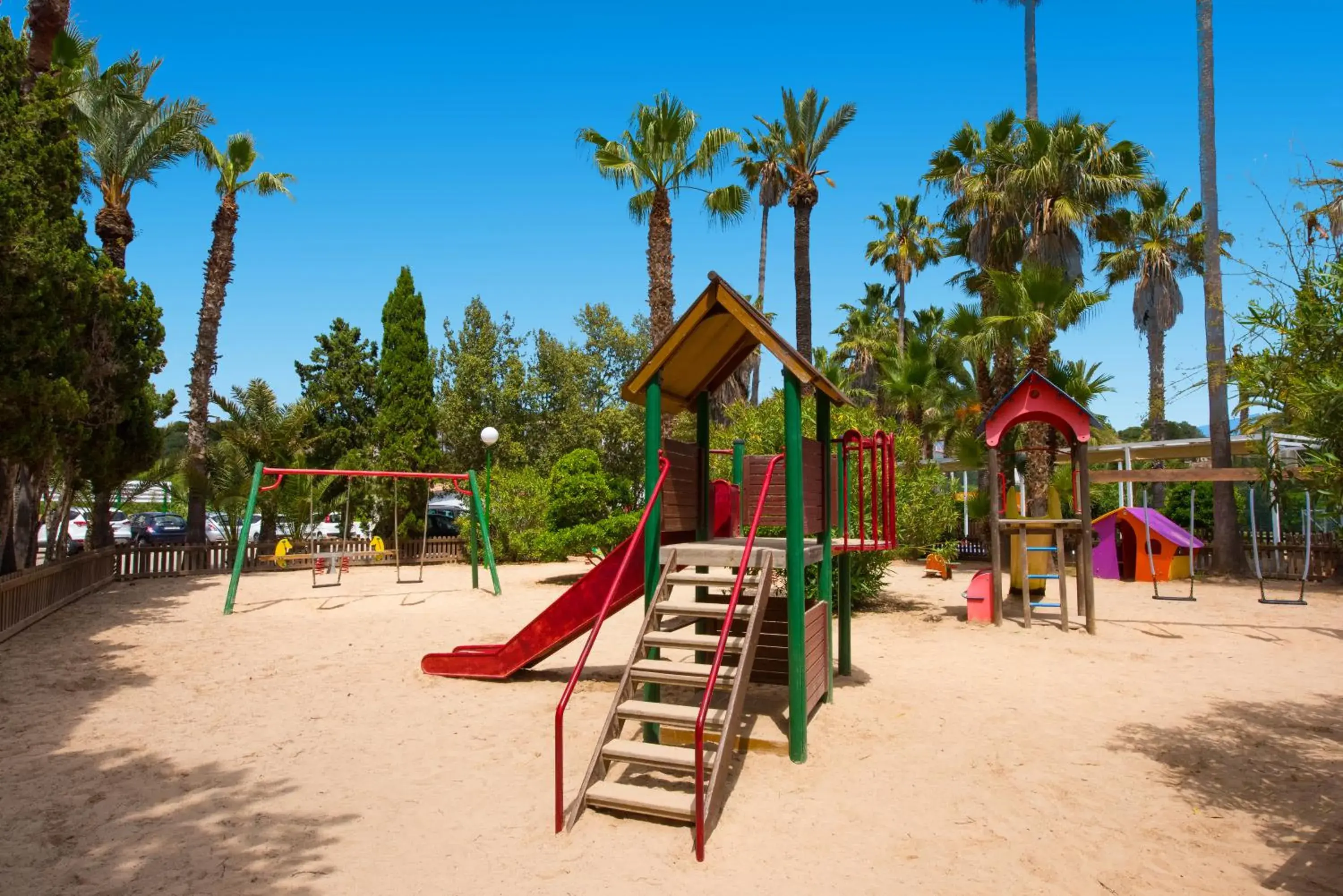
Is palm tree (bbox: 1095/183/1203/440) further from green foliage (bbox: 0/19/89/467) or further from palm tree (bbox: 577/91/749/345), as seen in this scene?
green foliage (bbox: 0/19/89/467)

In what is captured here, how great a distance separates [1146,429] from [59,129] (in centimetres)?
6000

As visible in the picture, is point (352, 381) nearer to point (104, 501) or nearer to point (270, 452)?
point (270, 452)

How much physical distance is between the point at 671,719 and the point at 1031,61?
95.1 feet

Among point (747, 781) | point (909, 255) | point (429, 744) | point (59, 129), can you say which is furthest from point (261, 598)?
point (909, 255)

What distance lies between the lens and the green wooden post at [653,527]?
6.21m

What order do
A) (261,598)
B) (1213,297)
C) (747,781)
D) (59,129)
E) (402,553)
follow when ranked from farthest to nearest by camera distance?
1. (402,553)
2. (1213,297)
3. (261,598)
4. (59,129)
5. (747,781)

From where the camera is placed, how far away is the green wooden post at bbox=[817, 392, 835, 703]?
6.97 meters

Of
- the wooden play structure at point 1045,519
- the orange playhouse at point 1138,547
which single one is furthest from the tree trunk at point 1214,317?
the wooden play structure at point 1045,519

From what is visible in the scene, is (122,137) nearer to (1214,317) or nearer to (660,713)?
(660,713)

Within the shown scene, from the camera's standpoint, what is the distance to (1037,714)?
7188 millimetres

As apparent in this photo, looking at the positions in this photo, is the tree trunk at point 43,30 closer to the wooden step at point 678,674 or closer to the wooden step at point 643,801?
the wooden step at point 678,674

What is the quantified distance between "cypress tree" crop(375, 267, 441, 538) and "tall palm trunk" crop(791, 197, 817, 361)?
11706 millimetres

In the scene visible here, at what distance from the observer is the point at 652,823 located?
15.8 ft

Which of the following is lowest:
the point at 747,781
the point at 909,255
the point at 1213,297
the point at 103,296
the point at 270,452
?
the point at 747,781
